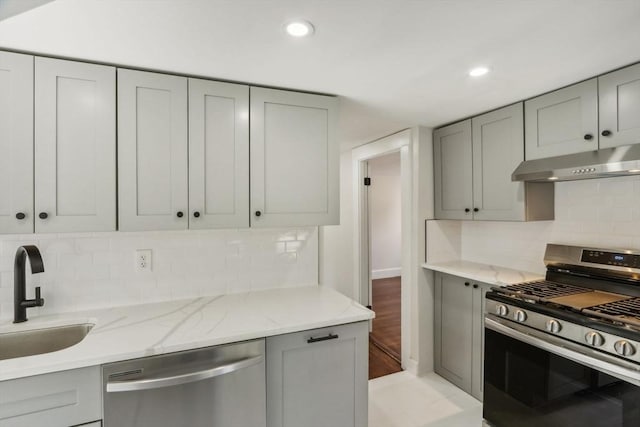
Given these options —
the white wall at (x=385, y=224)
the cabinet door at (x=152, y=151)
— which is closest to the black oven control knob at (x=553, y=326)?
the cabinet door at (x=152, y=151)

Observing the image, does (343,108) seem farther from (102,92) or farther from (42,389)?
(42,389)

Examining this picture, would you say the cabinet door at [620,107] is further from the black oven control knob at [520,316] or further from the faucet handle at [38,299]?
the faucet handle at [38,299]

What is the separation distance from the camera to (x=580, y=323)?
1532 millimetres

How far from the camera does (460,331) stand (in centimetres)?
260

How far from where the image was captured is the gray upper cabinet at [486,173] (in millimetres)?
2232

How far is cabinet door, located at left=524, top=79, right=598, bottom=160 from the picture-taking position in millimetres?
1812

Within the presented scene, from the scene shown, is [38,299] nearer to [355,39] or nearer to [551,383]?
[355,39]

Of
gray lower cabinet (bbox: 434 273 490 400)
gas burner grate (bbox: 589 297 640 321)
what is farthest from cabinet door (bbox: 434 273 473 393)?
gas burner grate (bbox: 589 297 640 321)

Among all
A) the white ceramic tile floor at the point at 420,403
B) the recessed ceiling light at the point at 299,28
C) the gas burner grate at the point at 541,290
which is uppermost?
the recessed ceiling light at the point at 299,28

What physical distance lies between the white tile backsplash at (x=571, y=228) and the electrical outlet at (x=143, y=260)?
2202 mm

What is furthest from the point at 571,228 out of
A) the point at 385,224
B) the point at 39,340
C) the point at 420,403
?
the point at 385,224

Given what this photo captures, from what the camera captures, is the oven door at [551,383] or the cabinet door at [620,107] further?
the cabinet door at [620,107]

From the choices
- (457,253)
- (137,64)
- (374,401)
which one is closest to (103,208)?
(137,64)

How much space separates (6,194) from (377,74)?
6.06ft
